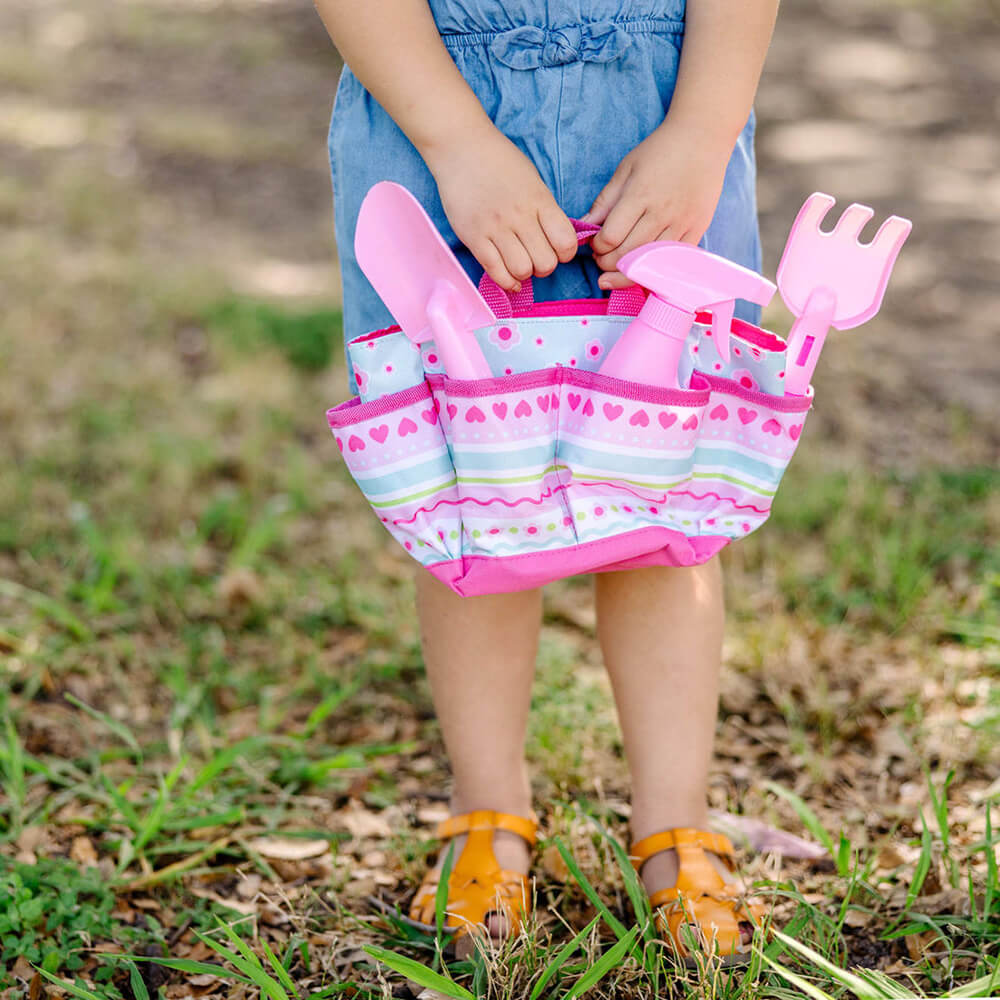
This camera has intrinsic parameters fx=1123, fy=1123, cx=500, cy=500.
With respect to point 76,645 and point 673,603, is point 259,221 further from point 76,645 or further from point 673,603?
point 673,603

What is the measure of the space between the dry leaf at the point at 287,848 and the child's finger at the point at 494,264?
849 mm

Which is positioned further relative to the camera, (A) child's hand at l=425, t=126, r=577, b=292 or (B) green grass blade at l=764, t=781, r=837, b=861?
(B) green grass blade at l=764, t=781, r=837, b=861

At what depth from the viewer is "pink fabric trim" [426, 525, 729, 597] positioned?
3.84ft

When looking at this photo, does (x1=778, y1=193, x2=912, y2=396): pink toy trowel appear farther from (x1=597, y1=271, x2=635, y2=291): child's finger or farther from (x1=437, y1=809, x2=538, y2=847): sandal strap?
(x1=437, y1=809, x2=538, y2=847): sandal strap

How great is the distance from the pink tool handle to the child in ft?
0.43

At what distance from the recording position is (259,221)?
4.33 meters

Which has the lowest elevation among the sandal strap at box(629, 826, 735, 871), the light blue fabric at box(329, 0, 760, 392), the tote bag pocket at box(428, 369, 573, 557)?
the sandal strap at box(629, 826, 735, 871)

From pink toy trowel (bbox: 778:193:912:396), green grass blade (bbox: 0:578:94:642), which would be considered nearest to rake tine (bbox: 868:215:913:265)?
pink toy trowel (bbox: 778:193:912:396)

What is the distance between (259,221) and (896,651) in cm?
316

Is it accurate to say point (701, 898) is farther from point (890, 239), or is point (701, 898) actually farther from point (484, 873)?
point (890, 239)

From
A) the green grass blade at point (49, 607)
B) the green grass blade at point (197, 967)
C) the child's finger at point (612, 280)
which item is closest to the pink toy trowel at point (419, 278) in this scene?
the child's finger at point (612, 280)

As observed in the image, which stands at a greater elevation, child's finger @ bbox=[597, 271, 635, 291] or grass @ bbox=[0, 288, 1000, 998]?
child's finger @ bbox=[597, 271, 635, 291]

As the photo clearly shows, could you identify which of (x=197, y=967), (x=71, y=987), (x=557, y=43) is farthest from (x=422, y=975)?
(x=557, y=43)

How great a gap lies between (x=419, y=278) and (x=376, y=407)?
0.14 metres
